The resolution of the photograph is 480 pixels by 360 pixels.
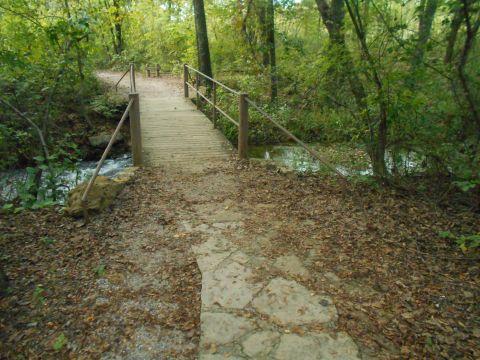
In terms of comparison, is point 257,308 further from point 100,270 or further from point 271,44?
point 271,44

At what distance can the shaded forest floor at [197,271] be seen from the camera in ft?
8.41

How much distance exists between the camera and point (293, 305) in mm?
2889

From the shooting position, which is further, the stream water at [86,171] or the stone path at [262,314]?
the stream water at [86,171]

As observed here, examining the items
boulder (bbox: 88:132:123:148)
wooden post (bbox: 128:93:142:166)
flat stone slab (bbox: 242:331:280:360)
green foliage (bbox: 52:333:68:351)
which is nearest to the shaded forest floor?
green foliage (bbox: 52:333:68:351)

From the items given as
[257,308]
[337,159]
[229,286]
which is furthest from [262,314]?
[337,159]

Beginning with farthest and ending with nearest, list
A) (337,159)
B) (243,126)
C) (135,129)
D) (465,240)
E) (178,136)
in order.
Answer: (337,159), (178,136), (243,126), (135,129), (465,240)

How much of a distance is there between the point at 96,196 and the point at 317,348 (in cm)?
325

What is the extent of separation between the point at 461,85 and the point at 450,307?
9.41 ft

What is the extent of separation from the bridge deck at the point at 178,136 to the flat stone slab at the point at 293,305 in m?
3.75

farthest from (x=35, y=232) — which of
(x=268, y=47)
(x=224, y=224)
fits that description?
(x=268, y=47)

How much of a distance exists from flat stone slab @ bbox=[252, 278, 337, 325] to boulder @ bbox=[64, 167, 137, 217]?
2.48m

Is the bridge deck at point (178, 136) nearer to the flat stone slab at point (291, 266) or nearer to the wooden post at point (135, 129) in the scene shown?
the wooden post at point (135, 129)

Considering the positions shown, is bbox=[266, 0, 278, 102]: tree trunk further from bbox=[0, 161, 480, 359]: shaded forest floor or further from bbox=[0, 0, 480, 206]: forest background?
bbox=[0, 161, 480, 359]: shaded forest floor

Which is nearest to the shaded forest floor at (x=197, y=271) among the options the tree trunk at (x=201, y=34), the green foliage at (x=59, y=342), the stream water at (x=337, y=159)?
the green foliage at (x=59, y=342)
